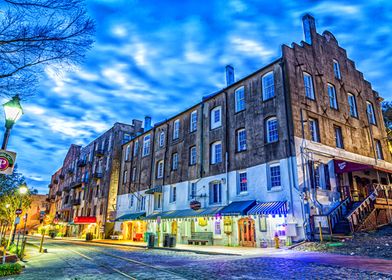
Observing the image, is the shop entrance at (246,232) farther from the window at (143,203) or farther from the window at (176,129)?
the window at (143,203)

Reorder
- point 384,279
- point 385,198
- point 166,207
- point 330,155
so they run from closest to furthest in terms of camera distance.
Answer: point 384,279
point 385,198
point 330,155
point 166,207

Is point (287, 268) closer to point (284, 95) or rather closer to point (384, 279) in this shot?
point (384, 279)

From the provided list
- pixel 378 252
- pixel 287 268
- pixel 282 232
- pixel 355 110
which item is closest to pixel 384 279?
pixel 287 268

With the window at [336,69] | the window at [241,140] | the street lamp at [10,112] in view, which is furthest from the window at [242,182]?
the street lamp at [10,112]

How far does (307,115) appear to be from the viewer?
19609 millimetres

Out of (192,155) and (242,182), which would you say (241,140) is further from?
(192,155)

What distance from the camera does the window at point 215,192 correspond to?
22.8 m

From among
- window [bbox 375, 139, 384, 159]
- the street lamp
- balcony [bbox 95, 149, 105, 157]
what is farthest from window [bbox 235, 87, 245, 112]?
balcony [bbox 95, 149, 105, 157]

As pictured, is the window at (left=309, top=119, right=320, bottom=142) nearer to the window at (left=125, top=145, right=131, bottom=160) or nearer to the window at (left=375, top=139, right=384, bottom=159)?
the window at (left=375, top=139, right=384, bottom=159)

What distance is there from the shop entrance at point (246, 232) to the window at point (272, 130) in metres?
5.76

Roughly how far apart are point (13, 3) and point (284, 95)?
16396 millimetres

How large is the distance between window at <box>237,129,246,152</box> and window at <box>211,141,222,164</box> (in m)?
2.14

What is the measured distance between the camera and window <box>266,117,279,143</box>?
19.4 m

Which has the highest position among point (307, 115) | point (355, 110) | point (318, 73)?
point (318, 73)
